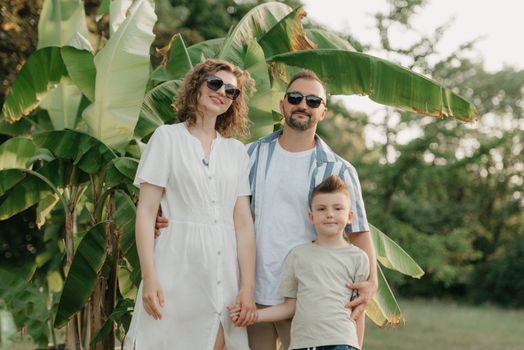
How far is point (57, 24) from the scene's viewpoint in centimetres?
695

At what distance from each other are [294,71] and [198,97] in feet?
9.34

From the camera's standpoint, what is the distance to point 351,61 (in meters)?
5.66

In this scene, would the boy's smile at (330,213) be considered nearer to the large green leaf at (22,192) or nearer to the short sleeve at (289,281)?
the short sleeve at (289,281)

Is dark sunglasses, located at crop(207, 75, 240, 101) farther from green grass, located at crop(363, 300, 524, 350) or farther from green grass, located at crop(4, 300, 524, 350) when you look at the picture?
green grass, located at crop(363, 300, 524, 350)

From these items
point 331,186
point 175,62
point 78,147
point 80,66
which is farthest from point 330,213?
point 175,62

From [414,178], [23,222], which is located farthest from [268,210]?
[414,178]

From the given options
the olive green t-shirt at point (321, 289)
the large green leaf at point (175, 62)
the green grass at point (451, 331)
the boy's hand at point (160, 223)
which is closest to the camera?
the olive green t-shirt at point (321, 289)

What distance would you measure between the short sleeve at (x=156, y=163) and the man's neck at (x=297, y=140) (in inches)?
24.0

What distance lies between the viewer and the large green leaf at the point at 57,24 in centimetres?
694

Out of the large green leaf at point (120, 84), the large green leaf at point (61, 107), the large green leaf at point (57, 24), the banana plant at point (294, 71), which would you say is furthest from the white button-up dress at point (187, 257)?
the large green leaf at point (57, 24)

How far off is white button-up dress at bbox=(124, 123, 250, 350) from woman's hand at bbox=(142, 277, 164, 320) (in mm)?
41

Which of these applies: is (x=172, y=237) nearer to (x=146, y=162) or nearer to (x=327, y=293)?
(x=146, y=162)

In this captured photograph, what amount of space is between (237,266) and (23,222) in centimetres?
1079

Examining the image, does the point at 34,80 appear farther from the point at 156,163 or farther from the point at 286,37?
the point at 156,163
